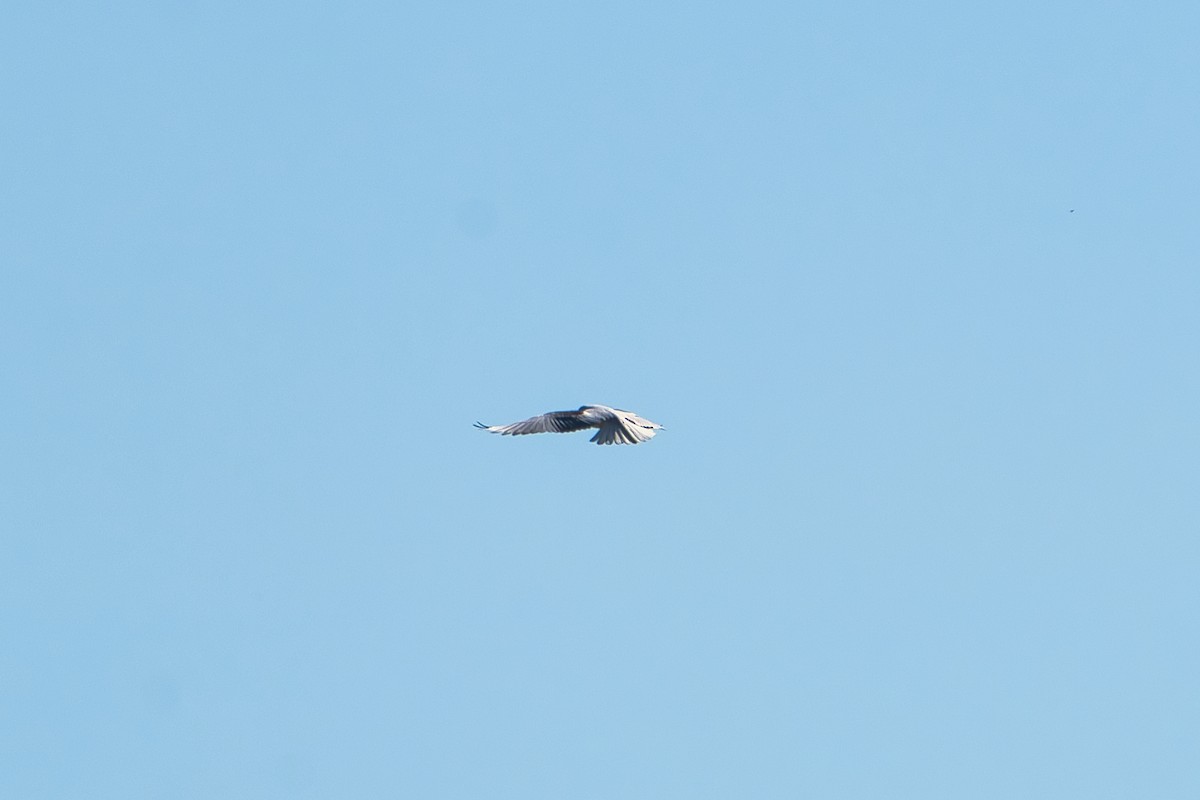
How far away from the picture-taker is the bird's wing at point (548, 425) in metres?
52.2

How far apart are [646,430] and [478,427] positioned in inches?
136

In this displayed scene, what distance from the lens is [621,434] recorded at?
50.9 meters

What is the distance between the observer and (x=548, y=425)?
52750mm

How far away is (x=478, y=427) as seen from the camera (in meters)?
52.2

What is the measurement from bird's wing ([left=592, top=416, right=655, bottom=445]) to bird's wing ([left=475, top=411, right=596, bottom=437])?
0.82 m

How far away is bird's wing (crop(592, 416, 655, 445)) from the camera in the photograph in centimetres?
5081

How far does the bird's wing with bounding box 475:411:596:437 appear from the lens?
171ft

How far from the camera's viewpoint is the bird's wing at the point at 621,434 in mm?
50812

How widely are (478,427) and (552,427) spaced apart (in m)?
1.54

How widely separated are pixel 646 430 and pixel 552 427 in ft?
8.04

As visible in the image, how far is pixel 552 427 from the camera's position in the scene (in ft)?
173

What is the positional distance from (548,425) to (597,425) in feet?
5.04

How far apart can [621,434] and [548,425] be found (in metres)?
2.32
